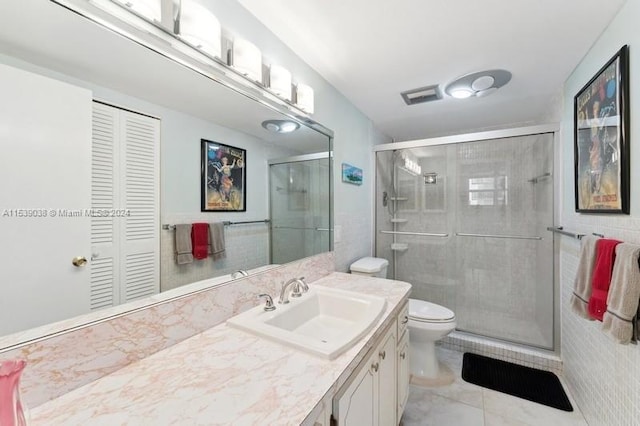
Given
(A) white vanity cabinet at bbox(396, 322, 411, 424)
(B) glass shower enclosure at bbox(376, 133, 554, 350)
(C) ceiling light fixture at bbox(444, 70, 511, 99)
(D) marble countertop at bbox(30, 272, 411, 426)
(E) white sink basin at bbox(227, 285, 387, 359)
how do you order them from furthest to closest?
(B) glass shower enclosure at bbox(376, 133, 554, 350), (C) ceiling light fixture at bbox(444, 70, 511, 99), (A) white vanity cabinet at bbox(396, 322, 411, 424), (E) white sink basin at bbox(227, 285, 387, 359), (D) marble countertop at bbox(30, 272, 411, 426)

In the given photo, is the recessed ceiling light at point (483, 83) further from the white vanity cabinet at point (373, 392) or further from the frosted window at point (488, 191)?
the white vanity cabinet at point (373, 392)

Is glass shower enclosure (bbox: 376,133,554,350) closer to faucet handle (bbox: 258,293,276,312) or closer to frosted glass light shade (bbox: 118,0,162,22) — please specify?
faucet handle (bbox: 258,293,276,312)

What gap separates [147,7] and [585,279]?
2155 millimetres

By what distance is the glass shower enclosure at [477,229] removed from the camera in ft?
7.38

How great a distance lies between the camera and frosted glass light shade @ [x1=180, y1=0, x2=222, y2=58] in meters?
0.93

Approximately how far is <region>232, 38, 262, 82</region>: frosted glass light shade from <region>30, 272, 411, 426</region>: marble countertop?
111 cm

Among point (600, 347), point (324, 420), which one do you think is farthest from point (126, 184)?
point (600, 347)

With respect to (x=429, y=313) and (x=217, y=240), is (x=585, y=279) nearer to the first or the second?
(x=429, y=313)

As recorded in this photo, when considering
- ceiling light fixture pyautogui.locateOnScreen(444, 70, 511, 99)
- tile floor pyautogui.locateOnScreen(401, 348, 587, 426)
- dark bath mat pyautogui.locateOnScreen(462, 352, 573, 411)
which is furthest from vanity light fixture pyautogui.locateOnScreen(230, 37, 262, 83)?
dark bath mat pyautogui.locateOnScreen(462, 352, 573, 411)

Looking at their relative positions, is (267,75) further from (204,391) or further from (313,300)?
(204,391)

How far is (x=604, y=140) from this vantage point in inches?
53.1

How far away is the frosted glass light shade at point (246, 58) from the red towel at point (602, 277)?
1768mm

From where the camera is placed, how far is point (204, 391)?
2.19 feet

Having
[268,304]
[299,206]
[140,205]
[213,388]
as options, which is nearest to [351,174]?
[299,206]
